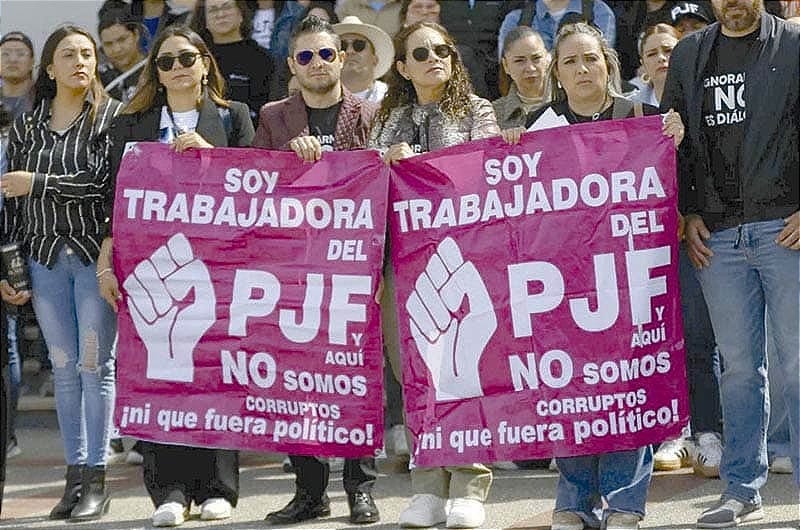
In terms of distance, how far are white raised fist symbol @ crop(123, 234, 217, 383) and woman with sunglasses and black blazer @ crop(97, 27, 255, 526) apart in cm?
14

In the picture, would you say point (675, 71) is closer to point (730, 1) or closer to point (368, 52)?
point (730, 1)

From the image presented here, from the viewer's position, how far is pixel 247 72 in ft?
32.1

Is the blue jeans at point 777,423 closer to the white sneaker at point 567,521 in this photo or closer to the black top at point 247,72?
the white sneaker at point 567,521

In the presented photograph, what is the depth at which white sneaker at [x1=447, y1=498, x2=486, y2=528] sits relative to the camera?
648 centimetres

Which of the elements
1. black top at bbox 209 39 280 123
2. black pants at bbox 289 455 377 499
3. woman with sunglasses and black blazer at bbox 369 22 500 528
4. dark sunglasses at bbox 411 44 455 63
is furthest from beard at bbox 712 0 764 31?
black top at bbox 209 39 280 123

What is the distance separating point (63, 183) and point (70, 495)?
151 centimetres

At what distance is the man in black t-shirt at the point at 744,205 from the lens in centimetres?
611

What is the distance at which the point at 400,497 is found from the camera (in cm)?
736

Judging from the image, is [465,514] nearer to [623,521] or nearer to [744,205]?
[623,521]

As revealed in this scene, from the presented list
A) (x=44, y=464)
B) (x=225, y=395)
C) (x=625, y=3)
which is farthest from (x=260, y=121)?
(x=625, y=3)

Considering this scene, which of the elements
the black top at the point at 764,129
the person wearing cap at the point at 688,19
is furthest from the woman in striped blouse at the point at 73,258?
the person wearing cap at the point at 688,19

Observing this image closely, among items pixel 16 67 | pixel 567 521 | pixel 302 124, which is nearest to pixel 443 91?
pixel 302 124

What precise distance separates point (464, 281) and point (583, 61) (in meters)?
1.06

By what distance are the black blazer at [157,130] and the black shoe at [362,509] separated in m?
1.73
